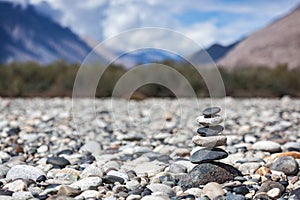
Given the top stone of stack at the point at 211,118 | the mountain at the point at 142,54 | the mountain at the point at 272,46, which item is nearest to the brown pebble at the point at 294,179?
the top stone of stack at the point at 211,118

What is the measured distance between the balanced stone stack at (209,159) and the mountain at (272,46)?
56.1m

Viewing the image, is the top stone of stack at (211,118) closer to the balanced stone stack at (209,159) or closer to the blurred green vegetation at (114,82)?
the balanced stone stack at (209,159)

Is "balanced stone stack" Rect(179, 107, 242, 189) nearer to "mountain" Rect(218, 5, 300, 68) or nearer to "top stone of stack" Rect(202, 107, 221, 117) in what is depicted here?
"top stone of stack" Rect(202, 107, 221, 117)

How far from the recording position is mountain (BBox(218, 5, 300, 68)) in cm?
6353

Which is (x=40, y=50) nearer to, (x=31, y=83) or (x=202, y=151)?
(x=31, y=83)

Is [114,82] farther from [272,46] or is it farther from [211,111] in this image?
[272,46]

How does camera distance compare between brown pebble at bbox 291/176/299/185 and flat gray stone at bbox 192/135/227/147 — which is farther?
flat gray stone at bbox 192/135/227/147

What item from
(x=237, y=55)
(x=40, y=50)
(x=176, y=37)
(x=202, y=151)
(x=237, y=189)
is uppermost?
(x=40, y=50)

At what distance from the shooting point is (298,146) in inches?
181

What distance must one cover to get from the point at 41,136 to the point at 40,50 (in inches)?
7771

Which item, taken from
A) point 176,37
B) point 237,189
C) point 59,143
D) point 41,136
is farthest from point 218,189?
point 41,136

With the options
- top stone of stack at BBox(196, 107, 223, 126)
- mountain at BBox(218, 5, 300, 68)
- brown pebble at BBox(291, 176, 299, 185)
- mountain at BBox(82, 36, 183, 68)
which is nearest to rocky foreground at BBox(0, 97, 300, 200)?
brown pebble at BBox(291, 176, 299, 185)

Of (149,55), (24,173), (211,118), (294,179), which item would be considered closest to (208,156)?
(211,118)

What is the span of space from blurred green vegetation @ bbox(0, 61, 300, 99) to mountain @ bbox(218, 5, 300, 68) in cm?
3429
